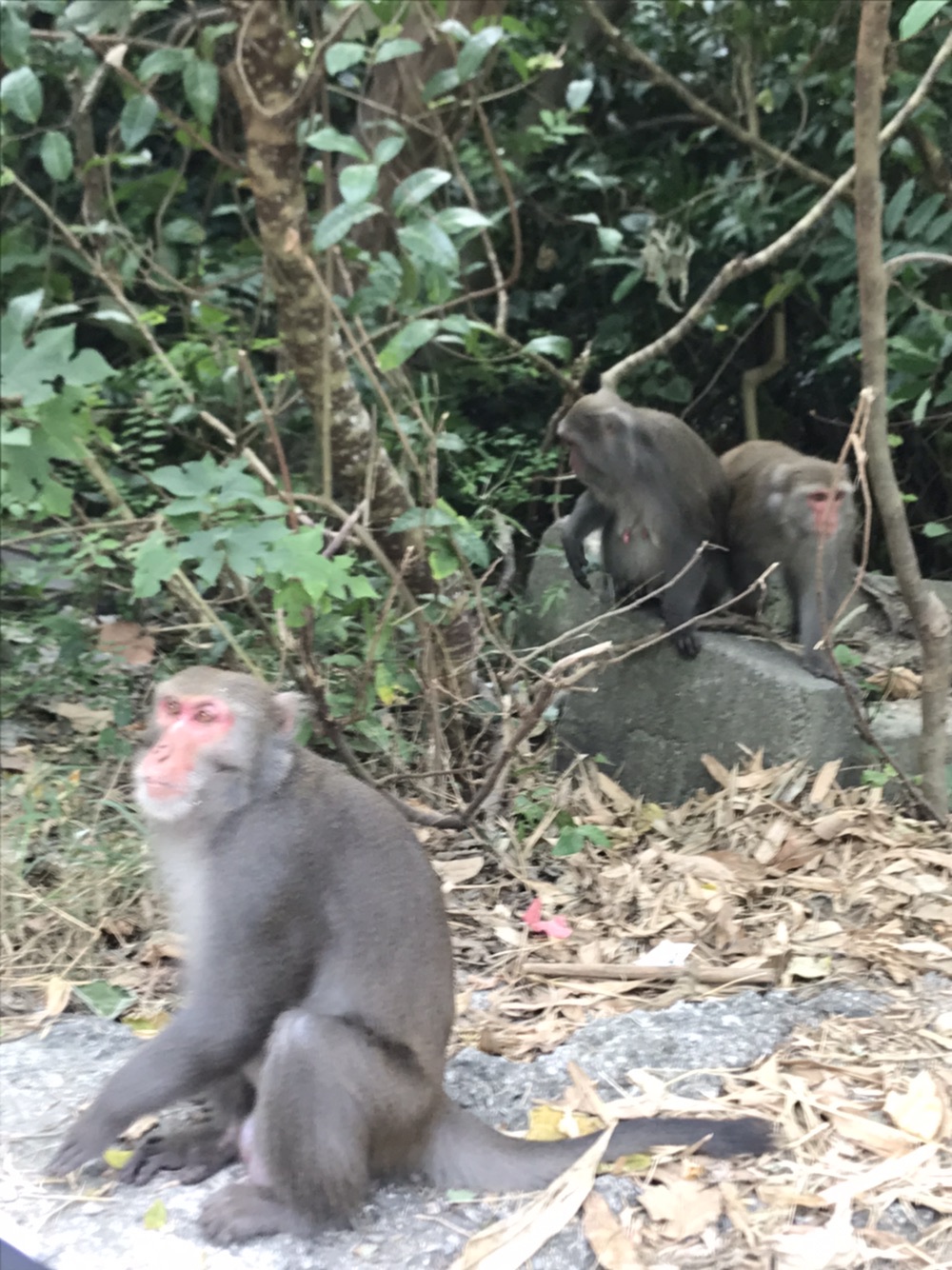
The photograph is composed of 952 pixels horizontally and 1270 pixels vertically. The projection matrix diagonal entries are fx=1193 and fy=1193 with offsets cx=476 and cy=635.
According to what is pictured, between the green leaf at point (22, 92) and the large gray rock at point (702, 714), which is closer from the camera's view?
the green leaf at point (22, 92)

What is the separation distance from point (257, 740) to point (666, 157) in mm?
5271

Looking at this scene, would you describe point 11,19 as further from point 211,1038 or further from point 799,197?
point 799,197

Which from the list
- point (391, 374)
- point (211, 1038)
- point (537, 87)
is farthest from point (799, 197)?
point (211, 1038)

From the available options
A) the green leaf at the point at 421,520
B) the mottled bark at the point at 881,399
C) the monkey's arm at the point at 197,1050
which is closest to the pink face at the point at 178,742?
the monkey's arm at the point at 197,1050

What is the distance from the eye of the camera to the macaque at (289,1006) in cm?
207

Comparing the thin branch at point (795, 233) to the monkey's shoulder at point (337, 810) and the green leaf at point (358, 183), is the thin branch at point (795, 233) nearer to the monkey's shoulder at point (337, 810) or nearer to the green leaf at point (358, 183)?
the green leaf at point (358, 183)

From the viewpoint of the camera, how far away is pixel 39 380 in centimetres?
262

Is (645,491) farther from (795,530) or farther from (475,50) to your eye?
(475,50)

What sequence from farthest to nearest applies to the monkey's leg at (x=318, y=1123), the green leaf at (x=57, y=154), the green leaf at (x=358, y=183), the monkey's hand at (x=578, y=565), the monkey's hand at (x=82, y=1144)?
1. the monkey's hand at (x=578, y=565)
2. the green leaf at (x=57, y=154)
3. the green leaf at (x=358, y=183)
4. the monkey's hand at (x=82, y=1144)
5. the monkey's leg at (x=318, y=1123)

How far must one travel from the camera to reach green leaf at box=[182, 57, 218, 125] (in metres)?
3.47

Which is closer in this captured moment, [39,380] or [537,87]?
[39,380]

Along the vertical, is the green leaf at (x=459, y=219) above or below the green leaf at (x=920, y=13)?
below

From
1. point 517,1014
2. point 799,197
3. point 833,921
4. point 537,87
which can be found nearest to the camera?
point 517,1014

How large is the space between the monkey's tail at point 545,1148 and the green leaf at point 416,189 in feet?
7.37
